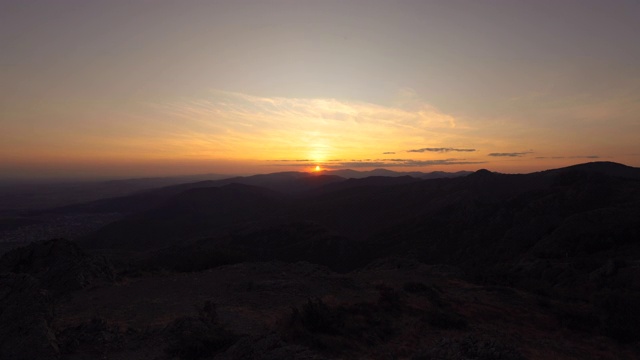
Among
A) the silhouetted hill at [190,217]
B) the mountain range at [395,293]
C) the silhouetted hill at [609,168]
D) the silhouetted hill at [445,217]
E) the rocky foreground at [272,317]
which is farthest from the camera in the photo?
the silhouetted hill at [609,168]

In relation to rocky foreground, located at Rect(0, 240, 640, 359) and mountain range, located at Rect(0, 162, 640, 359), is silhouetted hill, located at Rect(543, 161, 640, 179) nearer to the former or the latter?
mountain range, located at Rect(0, 162, 640, 359)

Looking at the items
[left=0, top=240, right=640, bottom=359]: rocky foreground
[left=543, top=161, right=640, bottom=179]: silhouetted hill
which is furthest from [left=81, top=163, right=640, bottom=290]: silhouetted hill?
[left=0, top=240, right=640, bottom=359]: rocky foreground

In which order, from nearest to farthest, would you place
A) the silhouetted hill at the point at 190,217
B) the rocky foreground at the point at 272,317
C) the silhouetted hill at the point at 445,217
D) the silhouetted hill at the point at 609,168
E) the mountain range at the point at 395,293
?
1. the rocky foreground at the point at 272,317
2. the mountain range at the point at 395,293
3. the silhouetted hill at the point at 445,217
4. the silhouetted hill at the point at 190,217
5. the silhouetted hill at the point at 609,168

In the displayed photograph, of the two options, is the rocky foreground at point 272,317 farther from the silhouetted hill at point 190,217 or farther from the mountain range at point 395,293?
the silhouetted hill at point 190,217

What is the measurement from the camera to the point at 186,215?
3425 inches

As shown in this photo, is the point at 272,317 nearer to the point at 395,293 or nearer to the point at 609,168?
the point at 395,293

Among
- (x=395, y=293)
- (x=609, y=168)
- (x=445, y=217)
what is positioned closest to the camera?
(x=395, y=293)

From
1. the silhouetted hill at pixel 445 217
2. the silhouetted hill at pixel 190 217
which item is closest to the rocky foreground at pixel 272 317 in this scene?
the silhouetted hill at pixel 445 217

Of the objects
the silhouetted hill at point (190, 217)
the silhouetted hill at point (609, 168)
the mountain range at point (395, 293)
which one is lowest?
the silhouetted hill at point (190, 217)

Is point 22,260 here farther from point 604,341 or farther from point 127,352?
point 604,341

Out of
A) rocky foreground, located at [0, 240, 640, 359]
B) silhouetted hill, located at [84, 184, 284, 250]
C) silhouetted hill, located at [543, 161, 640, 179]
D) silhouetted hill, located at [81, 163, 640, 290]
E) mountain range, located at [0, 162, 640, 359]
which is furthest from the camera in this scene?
silhouetted hill, located at [543, 161, 640, 179]

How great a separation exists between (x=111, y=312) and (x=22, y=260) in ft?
34.7

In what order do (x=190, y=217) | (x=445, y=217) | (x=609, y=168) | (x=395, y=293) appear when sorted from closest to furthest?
(x=395, y=293) < (x=445, y=217) < (x=609, y=168) < (x=190, y=217)

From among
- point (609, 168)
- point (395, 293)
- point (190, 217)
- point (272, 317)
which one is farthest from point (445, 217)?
point (190, 217)
